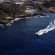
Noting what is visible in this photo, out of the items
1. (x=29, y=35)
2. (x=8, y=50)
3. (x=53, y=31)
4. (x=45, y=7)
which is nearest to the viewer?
(x=8, y=50)

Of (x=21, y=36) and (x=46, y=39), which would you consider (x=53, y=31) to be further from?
(x=21, y=36)

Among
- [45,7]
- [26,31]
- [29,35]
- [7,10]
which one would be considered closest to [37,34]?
[29,35]

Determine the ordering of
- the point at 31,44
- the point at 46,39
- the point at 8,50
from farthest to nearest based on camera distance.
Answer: the point at 46,39
the point at 31,44
the point at 8,50

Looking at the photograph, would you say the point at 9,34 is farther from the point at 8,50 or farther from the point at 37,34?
the point at 8,50

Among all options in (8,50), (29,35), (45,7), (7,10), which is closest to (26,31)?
(29,35)

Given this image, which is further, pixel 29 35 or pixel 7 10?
Result: pixel 7 10

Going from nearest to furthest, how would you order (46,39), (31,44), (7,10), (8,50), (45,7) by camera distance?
(8,50)
(31,44)
(46,39)
(7,10)
(45,7)

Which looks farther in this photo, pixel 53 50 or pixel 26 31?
pixel 26 31

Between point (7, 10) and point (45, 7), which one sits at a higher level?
point (7, 10)

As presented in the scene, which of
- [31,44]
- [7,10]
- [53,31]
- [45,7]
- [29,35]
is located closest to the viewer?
[31,44]
